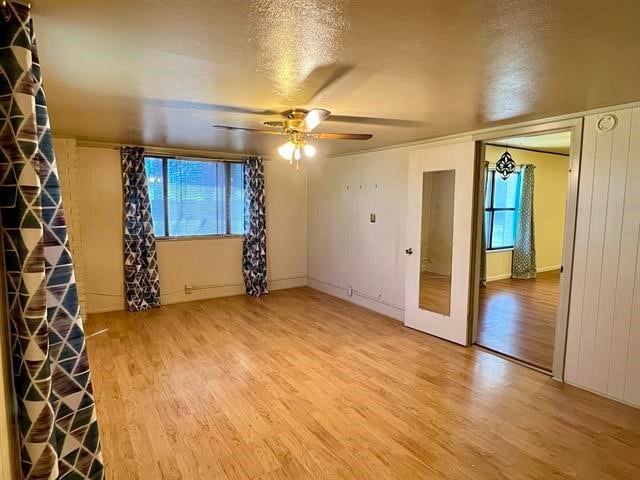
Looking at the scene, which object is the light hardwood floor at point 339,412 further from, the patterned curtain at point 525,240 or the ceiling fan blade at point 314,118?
the patterned curtain at point 525,240

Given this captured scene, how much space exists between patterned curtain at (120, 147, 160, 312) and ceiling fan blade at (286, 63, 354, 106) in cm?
308

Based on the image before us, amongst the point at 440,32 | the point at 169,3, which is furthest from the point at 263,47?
the point at 440,32

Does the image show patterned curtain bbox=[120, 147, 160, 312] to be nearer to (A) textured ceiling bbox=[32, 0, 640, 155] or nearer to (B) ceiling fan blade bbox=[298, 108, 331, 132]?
(A) textured ceiling bbox=[32, 0, 640, 155]

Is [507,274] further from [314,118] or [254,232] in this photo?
[314,118]

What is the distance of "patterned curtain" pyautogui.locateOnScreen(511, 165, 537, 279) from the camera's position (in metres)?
6.94

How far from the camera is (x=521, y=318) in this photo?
16.0ft

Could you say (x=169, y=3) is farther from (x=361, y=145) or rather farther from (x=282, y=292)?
(x=282, y=292)

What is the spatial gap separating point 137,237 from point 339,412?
3.64 m

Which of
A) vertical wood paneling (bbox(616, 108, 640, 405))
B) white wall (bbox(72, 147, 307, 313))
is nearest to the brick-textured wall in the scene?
white wall (bbox(72, 147, 307, 313))

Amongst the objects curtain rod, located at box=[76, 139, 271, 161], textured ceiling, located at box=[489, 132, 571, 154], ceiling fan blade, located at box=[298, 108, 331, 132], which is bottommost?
ceiling fan blade, located at box=[298, 108, 331, 132]

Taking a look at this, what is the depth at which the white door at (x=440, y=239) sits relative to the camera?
3.91 m

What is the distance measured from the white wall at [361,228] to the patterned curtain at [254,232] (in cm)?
92

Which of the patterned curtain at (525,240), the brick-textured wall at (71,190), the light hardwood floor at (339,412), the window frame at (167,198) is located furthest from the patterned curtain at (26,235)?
Result: the patterned curtain at (525,240)

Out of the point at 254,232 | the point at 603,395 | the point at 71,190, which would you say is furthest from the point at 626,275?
the point at 71,190
